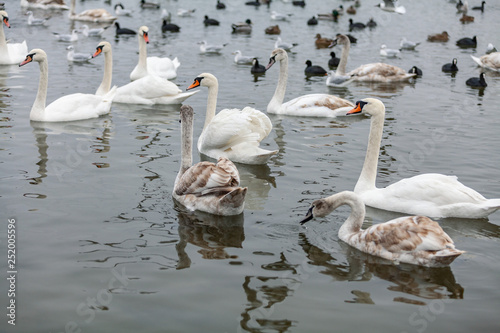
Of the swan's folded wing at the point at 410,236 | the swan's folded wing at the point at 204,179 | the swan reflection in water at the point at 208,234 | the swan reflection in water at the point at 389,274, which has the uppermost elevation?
the swan's folded wing at the point at 204,179

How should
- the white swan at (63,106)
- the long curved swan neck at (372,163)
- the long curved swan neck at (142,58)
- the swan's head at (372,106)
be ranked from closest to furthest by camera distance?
the long curved swan neck at (372,163)
the swan's head at (372,106)
the white swan at (63,106)
the long curved swan neck at (142,58)

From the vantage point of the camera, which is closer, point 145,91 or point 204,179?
point 204,179

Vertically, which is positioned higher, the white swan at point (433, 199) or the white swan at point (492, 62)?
the white swan at point (492, 62)

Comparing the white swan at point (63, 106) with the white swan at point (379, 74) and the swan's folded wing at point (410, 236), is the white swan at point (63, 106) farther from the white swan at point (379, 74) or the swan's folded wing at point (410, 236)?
the white swan at point (379, 74)

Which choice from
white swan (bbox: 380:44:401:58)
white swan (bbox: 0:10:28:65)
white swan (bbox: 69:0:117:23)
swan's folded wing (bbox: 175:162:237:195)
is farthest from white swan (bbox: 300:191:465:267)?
white swan (bbox: 69:0:117:23)

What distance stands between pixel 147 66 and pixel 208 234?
11.1 m

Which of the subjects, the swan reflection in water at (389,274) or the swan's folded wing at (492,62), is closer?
the swan reflection in water at (389,274)

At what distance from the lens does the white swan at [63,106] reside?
1373 centimetres

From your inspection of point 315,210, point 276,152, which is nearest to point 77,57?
point 276,152

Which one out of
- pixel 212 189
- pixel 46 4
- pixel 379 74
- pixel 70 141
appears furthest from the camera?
pixel 46 4

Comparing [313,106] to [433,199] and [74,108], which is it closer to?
[74,108]

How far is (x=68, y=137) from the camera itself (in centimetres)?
1288

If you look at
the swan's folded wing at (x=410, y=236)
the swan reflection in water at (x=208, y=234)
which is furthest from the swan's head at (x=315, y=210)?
the swan reflection in water at (x=208, y=234)

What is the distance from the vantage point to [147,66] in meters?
18.8
